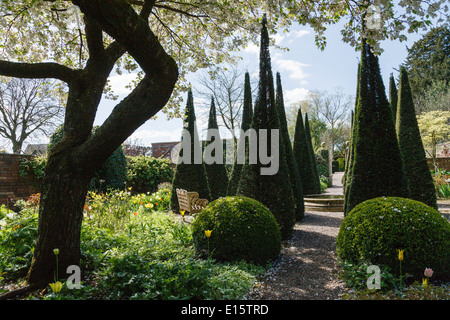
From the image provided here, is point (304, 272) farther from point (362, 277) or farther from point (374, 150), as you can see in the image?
point (374, 150)

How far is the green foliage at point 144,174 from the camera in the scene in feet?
39.3

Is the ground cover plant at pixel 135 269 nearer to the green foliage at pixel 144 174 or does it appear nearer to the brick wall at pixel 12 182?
the brick wall at pixel 12 182

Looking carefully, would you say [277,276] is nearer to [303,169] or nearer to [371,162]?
[371,162]

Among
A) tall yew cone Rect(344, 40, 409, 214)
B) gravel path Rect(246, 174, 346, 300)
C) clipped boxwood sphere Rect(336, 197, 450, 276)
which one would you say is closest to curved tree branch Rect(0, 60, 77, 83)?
gravel path Rect(246, 174, 346, 300)

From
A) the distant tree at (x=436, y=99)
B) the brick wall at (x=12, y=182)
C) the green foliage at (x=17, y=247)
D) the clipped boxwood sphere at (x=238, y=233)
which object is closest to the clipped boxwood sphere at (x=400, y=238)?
the clipped boxwood sphere at (x=238, y=233)

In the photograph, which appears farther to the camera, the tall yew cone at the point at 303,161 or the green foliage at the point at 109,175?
the tall yew cone at the point at 303,161

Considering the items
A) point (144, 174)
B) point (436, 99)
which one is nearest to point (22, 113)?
point (144, 174)

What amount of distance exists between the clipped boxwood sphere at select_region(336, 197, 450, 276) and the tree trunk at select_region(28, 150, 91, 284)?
3.46 m

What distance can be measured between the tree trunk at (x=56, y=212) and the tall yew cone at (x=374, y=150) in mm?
4646

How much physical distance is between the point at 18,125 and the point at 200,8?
20.1m

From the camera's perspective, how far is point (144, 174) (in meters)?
12.2

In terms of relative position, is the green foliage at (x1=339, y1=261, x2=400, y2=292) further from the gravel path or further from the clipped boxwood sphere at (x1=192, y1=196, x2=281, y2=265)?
the clipped boxwood sphere at (x1=192, y1=196, x2=281, y2=265)

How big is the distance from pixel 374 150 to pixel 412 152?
4024mm

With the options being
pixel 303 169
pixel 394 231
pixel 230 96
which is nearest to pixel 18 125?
pixel 230 96
